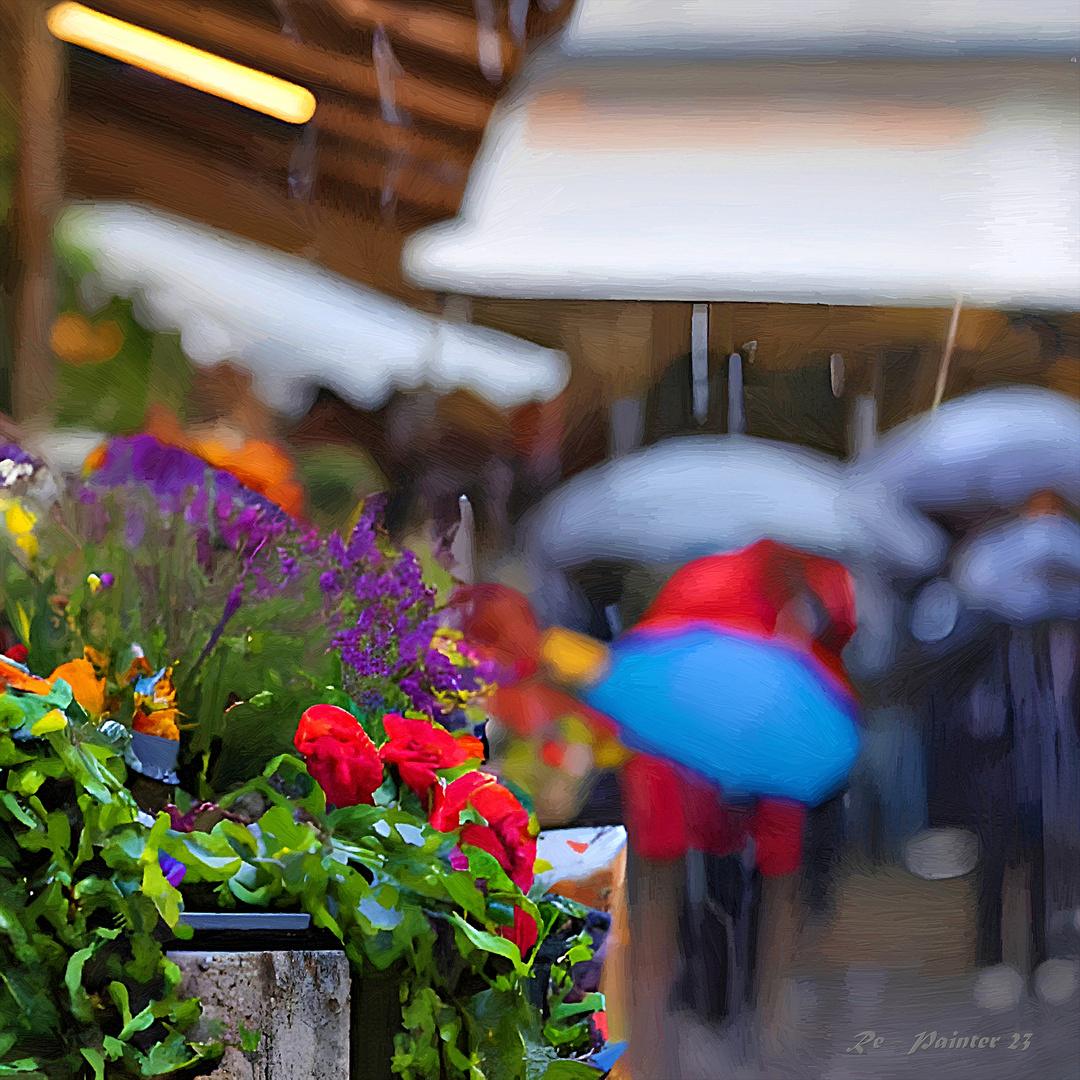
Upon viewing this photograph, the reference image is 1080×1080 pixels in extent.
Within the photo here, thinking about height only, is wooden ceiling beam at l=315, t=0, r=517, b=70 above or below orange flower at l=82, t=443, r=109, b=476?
above

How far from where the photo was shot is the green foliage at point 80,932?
51 cm

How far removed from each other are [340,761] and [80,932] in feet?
0.55

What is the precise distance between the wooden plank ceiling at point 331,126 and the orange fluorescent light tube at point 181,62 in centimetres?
1

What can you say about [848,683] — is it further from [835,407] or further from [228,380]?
[228,380]

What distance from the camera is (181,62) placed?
1.49 m

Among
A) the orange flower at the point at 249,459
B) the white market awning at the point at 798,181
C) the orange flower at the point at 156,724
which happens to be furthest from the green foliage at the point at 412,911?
the white market awning at the point at 798,181

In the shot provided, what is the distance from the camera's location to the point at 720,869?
1.47m

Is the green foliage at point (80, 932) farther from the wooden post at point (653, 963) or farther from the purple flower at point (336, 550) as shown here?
the wooden post at point (653, 963)

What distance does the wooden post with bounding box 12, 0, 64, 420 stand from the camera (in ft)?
4.71

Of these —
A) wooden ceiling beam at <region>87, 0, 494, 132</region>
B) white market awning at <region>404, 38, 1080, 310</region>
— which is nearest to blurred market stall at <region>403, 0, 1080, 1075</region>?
white market awning at <region>404, 38, 1080, 310</region>

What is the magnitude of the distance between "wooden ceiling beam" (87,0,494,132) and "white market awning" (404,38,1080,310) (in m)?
0.17

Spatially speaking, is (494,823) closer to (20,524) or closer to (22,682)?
(22,682)

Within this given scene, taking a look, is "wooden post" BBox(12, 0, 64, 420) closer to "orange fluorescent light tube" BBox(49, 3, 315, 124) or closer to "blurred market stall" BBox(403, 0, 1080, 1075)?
"orange fluorescent light tube" BBox(49, 3, 315, 124)

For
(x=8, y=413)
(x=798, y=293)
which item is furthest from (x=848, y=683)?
(x=8, y=413)
